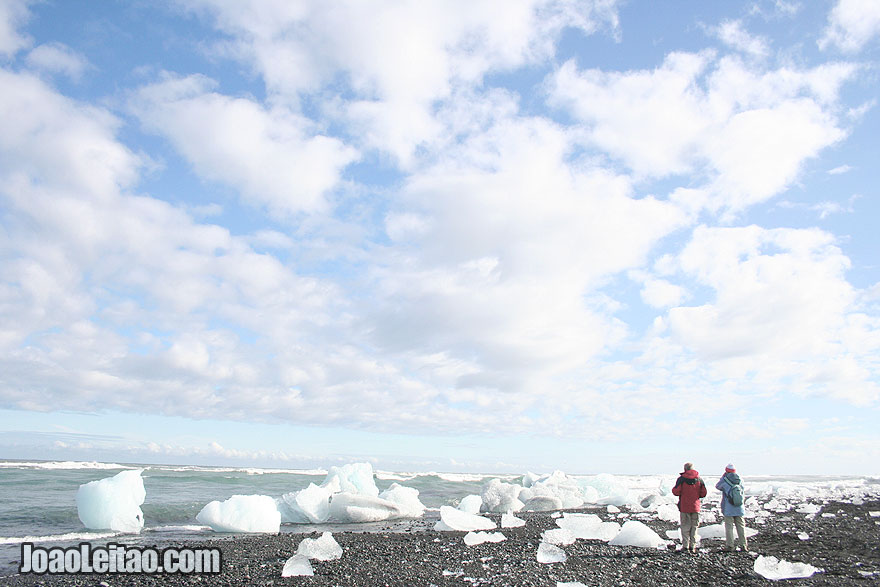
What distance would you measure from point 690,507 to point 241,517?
1166 cm

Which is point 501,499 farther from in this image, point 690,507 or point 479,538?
point 690,507

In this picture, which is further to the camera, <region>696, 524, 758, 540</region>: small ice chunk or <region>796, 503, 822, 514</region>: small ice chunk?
<region>796, 503, 822, 514</region>: small ice chunk

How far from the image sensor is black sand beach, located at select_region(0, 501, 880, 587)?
8.30m

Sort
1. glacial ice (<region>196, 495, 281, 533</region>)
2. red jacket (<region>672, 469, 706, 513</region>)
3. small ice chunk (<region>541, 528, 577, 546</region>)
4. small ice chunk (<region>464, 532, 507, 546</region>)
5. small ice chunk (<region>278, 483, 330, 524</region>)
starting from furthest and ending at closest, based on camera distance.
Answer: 1. small ice chunk (<region>278, 483, 330, 524</region>)
2. glacial ice (<region>196, 495, 281, 533</region>)
3. small ice chunk (<region>464, 532, 507, 546</region>)
4. small ice chunk (<region>541, 528, 577, 546</region>)
5. red jacket (<region>672, 469, 706, 513</region>)

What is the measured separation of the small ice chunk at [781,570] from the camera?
322 inches

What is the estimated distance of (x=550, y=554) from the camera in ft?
31.8

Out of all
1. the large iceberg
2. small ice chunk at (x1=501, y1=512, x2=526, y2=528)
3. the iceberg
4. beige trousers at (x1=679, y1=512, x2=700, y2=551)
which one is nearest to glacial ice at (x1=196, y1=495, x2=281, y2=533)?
the large iceberg

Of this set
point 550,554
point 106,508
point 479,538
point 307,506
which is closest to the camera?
point 550,554

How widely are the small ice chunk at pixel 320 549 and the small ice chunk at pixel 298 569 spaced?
31.6 inches

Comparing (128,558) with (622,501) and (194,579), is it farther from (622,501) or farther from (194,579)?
(622,501)

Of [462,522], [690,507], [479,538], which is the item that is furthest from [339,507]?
[690,507]

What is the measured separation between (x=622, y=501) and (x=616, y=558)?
53.9ft

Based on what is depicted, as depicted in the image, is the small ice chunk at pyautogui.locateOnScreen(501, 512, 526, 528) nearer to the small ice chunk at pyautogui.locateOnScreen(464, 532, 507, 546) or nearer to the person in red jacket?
the small ice chunk at pyautogui.locateOnScreen(464, 532, 507, 546)

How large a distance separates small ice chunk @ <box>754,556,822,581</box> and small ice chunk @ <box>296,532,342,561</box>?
7394 millimetres
